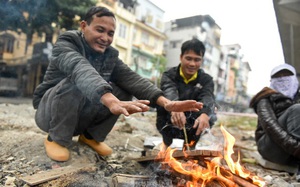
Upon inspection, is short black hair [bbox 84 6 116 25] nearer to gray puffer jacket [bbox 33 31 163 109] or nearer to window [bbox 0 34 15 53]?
gray puffer jacket [bbox 33 31 163 109]

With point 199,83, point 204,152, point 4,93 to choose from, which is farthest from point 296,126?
point 4,93

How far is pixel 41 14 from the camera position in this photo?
421 inches

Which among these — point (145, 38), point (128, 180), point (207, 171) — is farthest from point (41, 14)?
point (145, 38)

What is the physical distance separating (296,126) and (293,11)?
4339mm

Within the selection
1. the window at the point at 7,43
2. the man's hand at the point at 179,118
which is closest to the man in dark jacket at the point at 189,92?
the man's hand at the point at 179,118

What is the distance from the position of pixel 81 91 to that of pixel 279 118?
2499mm

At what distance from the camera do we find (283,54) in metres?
9.02

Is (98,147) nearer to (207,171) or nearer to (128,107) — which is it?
(128,107)

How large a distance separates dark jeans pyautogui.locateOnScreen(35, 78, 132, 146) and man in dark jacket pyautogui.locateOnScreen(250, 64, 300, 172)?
1864 mm

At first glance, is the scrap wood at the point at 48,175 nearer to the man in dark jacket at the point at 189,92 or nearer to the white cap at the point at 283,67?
the man in dark jacket at the point at 189,92

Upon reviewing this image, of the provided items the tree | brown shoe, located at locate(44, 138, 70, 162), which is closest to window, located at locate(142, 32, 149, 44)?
the tree

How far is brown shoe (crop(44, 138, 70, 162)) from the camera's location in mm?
2531

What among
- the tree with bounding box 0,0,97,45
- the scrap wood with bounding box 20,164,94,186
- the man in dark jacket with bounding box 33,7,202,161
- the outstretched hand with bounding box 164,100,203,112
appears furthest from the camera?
the tree with bounding box 0,0,97,45

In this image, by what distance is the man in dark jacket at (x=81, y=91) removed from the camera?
2357mm
